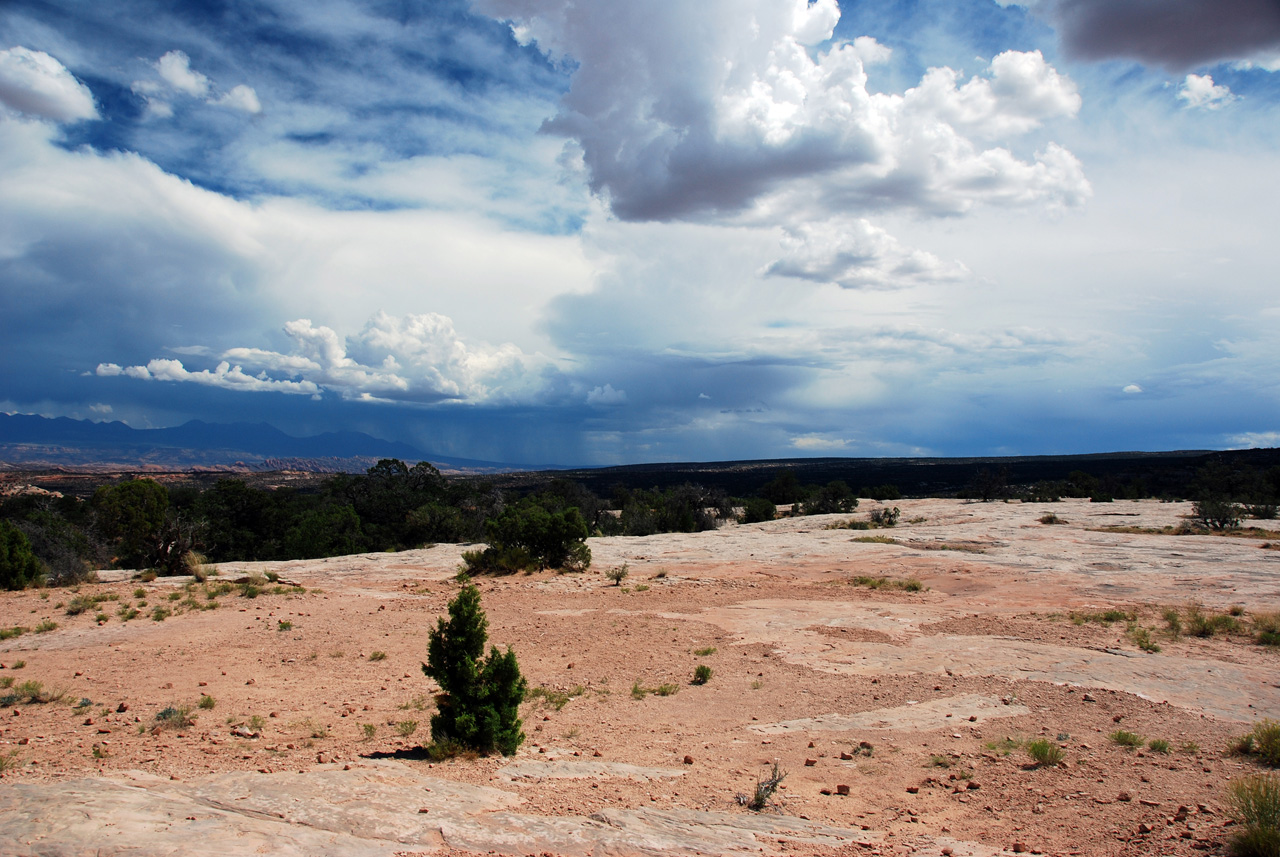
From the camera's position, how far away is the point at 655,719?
30.5 ft

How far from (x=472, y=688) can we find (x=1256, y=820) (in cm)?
697

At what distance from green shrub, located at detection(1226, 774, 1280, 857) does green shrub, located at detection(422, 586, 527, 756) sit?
6.30 meters

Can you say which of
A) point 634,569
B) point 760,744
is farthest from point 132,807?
point 634,569

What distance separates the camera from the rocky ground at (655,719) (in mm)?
5414

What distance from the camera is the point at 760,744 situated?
830 cm

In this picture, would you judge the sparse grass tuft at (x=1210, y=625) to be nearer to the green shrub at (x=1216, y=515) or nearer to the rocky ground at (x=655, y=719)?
the rocky ground at (x=655, y=719)

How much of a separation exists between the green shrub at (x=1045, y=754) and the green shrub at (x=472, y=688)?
5.54m

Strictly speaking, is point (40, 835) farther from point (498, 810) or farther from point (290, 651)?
point (290, 651)

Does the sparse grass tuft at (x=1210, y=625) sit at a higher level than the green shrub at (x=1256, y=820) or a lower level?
lower

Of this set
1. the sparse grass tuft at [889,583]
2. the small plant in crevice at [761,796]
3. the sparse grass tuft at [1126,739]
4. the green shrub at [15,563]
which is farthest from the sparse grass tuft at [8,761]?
the sparse grass tuft at [889,583]

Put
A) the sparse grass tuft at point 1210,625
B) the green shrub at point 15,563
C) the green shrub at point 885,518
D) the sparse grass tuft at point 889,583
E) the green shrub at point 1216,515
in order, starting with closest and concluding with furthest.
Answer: the sparse grass tuft at point 1210,625, the green shrub at point 15,563, the sparse grass tuft at point 889,583, the green shrub at point 1216,515, the green shrub at point 885,518

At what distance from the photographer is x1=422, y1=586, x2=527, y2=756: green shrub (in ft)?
24.6

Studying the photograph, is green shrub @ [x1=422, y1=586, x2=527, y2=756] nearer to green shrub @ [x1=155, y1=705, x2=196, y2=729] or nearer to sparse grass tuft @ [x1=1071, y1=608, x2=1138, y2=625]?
green shrub @ [x1=155, y1=705, x2=196, y2=729]

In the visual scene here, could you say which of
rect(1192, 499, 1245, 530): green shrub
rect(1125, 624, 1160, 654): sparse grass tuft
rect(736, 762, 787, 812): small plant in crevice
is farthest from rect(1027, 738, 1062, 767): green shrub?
rect(1192, 499, 1245, 530): green shrub
